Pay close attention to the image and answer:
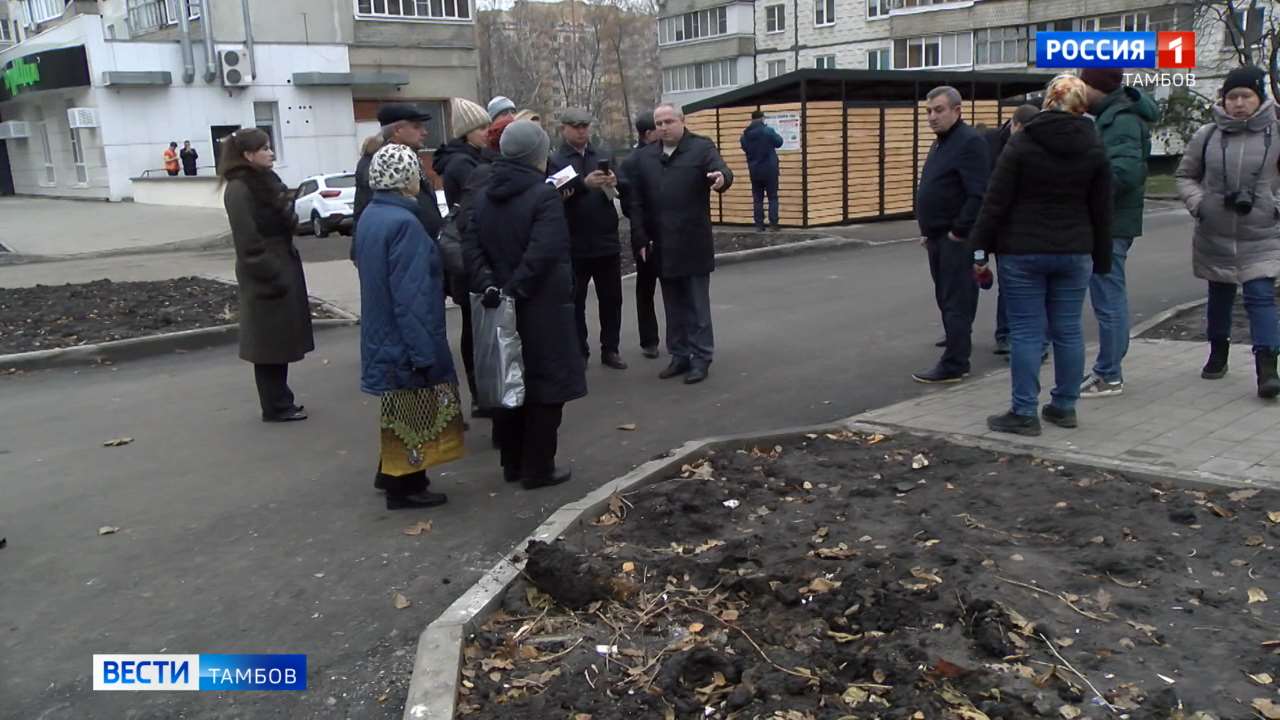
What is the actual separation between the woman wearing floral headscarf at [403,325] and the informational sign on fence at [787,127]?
46.7 ft

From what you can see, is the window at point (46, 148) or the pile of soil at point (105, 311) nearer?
the pile of soil at point (105, 311)

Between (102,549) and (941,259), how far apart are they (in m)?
5.57

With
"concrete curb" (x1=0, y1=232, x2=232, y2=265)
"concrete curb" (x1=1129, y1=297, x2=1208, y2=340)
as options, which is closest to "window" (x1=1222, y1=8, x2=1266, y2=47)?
"concrete curb" (x1=1129, y1=297, x2=1208, y2=340)

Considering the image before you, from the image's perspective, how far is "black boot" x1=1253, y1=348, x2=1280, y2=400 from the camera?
20.4ft

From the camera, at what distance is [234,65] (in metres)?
34.5

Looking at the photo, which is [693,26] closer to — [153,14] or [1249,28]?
[153,14]

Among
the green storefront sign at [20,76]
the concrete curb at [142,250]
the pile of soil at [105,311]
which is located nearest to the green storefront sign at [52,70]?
the green storefront sign at [20,76]

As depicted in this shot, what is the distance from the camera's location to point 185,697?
3629mm

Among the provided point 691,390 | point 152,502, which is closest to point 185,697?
point 152,502

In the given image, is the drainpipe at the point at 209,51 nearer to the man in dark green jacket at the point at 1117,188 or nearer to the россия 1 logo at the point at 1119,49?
the россия 1 logo at the point at 1119,49

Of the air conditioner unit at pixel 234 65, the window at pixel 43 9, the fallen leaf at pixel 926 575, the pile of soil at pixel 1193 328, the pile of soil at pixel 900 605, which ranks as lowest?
the pile of soil at pixel 900 605

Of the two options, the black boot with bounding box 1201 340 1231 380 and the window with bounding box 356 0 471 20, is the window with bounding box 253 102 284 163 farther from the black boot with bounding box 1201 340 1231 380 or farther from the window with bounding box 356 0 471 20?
the black boot with bounding box 1201 340 1231 380

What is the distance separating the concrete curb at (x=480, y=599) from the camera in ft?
10.9

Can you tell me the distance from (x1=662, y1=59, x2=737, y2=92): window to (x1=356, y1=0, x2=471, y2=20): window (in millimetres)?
27499
